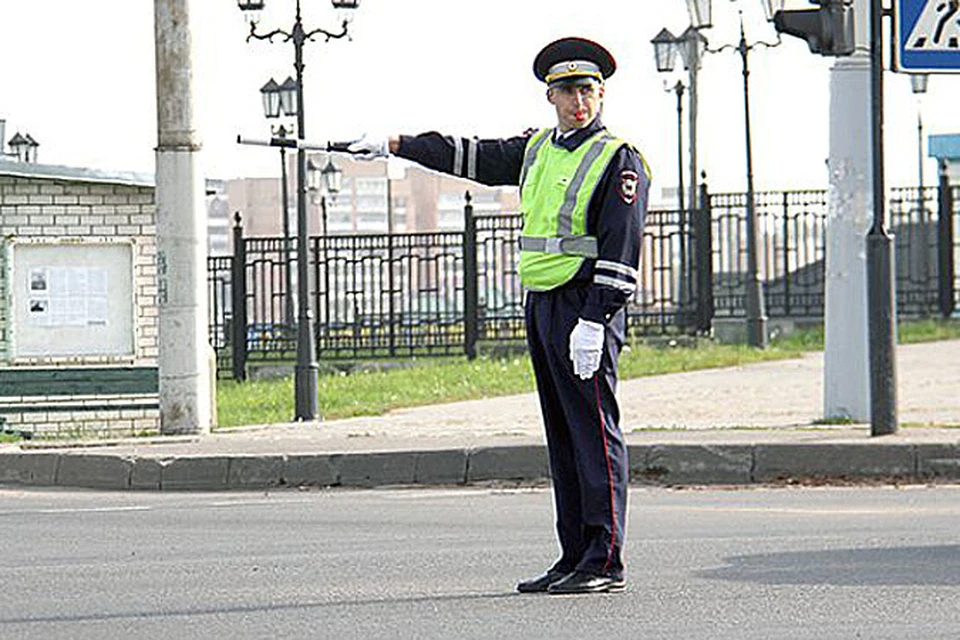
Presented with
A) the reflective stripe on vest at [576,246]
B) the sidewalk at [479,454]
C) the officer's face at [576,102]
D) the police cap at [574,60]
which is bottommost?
the sidewalk at [479,454]

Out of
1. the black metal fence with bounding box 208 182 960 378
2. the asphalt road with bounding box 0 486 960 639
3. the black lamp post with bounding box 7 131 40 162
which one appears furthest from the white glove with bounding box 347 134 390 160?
the black lamp post with bounding box 7 131 40 162

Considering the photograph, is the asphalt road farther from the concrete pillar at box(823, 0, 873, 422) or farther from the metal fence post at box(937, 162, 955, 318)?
the metal fence post at box(937, 162, 955, 318)

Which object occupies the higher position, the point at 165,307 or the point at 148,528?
the point at 165,307

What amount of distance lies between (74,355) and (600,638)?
13.0 metres

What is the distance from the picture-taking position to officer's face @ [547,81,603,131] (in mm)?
8336

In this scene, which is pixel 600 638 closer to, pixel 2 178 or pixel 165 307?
pixel 165 307

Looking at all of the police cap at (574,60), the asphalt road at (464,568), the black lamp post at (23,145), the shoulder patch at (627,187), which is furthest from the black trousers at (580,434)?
the black lamp post at (23,145)

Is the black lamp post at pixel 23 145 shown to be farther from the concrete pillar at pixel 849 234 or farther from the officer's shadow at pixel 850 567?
the officer's shadow at pixel 850 567

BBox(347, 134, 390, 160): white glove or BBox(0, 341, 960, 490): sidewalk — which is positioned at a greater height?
BBox(347, 134, 390, 160): white glove

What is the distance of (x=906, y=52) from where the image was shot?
14656 mm

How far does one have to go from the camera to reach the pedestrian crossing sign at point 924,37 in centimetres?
1465

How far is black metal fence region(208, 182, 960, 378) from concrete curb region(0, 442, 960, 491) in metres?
15.1

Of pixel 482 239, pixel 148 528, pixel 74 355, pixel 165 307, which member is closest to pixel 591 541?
pixel 148 528

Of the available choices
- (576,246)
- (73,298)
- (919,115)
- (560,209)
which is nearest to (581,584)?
(576,246)
